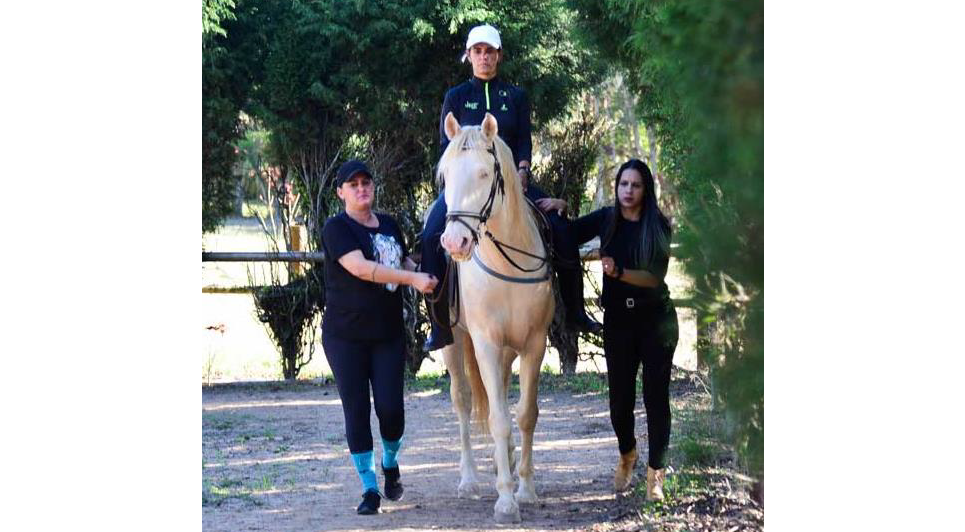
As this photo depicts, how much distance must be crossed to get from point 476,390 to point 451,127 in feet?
6.13

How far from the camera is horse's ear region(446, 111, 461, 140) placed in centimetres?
647

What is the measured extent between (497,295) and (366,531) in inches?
55.5

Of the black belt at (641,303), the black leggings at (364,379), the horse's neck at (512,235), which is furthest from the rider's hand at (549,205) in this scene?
the black leggings at (364,379)

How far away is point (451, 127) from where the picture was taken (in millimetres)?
6520

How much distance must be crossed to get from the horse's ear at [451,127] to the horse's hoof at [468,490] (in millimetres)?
2223

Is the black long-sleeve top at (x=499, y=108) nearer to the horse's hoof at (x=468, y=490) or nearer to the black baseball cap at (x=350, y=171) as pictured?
the black baseball cap at (x=350, y=171)

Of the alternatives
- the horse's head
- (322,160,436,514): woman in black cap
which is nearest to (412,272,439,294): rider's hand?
(322,160,436,514): woman in black cap

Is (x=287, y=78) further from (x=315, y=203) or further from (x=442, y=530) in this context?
(x=442, y=530)

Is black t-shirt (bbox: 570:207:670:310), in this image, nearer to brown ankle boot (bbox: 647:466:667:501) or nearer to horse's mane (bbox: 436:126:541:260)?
horse's mane (bbox: 436:126:541:260)

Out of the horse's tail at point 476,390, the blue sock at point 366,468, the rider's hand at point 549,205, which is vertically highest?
the rider's hand at point 549,205

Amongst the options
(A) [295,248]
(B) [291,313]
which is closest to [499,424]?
(B) [291,313]

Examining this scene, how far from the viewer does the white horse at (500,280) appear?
625 centimetres

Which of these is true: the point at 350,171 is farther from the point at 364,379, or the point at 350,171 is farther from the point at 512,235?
the point at 364,379
